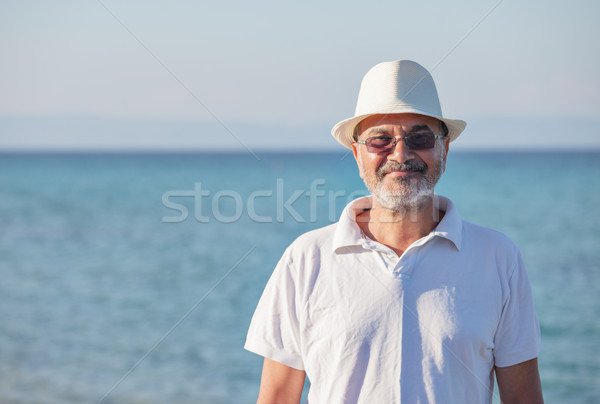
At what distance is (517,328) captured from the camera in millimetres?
2369

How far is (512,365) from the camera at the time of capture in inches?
94.3

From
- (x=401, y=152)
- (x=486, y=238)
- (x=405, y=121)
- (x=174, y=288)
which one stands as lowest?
(x=486, y=238)

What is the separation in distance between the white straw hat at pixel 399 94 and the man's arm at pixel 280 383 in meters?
0.98

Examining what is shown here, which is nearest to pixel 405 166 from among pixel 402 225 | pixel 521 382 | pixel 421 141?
pixel 421 141

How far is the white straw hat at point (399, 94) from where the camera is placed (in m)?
2.53

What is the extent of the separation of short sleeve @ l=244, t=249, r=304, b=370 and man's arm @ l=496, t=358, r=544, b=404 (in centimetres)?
74

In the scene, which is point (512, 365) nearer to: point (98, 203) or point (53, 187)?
point (98, 203)

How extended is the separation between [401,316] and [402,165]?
588 mm

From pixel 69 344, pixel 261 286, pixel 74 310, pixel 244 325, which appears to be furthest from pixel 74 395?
pixel 261 286

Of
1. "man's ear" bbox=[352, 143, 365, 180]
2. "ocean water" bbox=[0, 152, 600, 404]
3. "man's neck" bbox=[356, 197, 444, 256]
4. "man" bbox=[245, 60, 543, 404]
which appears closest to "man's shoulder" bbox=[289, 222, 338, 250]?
"man" bbox=[245, 60, 543, 404]

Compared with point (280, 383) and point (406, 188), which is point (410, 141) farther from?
point (280, 383)

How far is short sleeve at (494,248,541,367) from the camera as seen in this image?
2359 mm

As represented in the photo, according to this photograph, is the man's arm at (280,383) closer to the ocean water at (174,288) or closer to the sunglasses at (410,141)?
the sunglasses at (410,141)

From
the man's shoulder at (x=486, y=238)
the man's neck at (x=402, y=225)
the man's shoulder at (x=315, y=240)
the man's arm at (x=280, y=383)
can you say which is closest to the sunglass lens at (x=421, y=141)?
the man's neck at (x=402, y=225)
